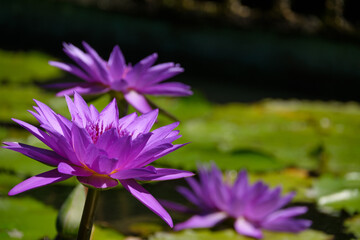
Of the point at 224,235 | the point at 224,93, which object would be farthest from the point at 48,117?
the point at 224,93

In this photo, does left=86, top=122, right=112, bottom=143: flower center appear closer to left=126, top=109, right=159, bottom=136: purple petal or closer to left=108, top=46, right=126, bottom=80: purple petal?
left=126, top=109, right=159, bottom=136: purple petal

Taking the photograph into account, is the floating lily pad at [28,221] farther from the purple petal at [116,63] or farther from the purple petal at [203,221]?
the purple petal at [116,63]

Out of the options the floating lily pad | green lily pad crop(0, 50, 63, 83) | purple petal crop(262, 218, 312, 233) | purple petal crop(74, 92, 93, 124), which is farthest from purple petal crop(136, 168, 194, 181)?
green lily pad crop(0, 50, 63, 83)

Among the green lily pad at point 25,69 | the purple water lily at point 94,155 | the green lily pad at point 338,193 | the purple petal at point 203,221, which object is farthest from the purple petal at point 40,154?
the green lily pad at point 25,69

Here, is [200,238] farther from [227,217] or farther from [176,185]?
[176,185]

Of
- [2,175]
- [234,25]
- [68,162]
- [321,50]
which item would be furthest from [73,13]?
[68,162]
